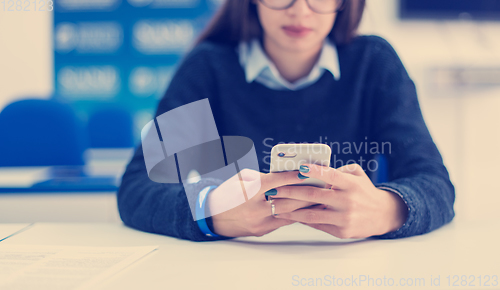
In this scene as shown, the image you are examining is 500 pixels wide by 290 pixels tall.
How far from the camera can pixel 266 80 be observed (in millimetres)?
1000

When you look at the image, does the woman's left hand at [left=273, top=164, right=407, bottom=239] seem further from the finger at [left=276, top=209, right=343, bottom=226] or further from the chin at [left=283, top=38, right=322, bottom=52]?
the chin at [left=283, top=38, right=322, bottom=52]

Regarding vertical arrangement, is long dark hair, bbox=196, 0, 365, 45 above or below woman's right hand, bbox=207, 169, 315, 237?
above

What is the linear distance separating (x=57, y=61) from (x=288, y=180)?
3.13m

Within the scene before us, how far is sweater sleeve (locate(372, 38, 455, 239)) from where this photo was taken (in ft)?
2.10

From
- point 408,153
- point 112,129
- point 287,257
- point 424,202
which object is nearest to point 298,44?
point 408,153

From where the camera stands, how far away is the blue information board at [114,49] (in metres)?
3.06

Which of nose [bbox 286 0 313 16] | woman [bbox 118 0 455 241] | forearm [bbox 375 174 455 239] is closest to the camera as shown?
forearm [bbox 375 174 455 239]

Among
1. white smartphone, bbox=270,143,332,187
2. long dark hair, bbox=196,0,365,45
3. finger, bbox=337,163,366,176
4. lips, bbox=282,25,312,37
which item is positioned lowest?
finger, bbox=337,163,366,176

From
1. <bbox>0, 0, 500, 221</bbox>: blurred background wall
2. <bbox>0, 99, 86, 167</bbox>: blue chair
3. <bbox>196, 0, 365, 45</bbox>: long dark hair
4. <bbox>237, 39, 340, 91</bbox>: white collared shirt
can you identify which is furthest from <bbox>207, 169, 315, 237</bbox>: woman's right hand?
<bbox>0, 0, 500, 221</bbox>: blurred background wall

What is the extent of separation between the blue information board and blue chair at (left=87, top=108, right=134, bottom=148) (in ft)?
1.96

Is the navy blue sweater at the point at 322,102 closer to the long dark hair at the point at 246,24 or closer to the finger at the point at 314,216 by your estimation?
the long dark hair at the point at 246,24

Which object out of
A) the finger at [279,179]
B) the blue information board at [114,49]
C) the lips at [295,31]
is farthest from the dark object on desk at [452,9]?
the finger at [279,179]

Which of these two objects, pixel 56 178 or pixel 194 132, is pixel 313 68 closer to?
pixel 194 132

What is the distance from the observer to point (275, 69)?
0.99 metres
